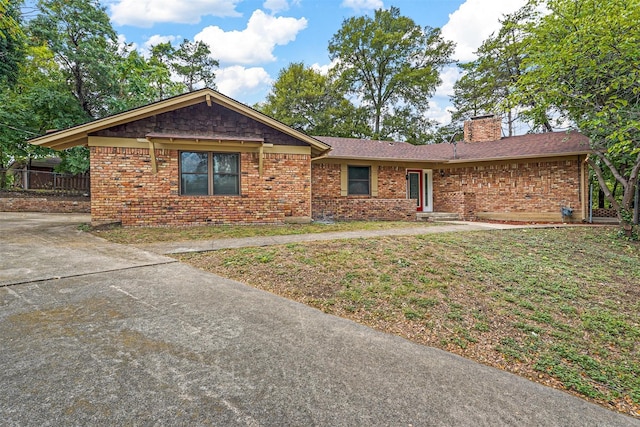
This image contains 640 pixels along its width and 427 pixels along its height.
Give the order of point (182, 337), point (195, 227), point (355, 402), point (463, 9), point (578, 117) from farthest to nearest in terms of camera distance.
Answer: point (463, 9) < point (578, 117) < point (195, 227) < point (182, 337) < point (355, 402)

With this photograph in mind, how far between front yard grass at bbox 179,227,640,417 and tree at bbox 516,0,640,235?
337 centimetres

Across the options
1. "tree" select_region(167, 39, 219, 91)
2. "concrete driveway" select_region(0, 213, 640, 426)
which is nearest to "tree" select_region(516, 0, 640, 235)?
"concrete driveway" select_region(0, 213, 640, 426)

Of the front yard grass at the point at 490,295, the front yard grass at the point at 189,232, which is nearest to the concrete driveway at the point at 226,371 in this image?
the front yard grass at the point at 490,295

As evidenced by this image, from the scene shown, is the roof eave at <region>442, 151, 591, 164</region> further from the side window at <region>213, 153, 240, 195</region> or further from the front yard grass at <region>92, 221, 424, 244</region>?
the side window at <region>213, 153, 240, 195</region>

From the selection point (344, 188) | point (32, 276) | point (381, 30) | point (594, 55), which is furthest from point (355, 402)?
point (381, 30)

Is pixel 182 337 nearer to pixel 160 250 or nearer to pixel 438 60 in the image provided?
pixel 160 250

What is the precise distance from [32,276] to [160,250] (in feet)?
6.60

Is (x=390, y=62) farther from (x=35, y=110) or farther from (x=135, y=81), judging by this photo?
(x=35, y=110)

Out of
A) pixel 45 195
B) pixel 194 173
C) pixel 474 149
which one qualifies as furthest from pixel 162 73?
pixel 474 149

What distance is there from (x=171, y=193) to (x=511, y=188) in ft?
42.5

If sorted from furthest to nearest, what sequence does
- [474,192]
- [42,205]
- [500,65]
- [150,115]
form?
[500,65], [42,205], [474,192], [150,115]

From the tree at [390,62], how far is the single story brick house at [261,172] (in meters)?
14.5

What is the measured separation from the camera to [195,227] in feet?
28.8

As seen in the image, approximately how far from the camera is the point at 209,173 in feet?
31.0
